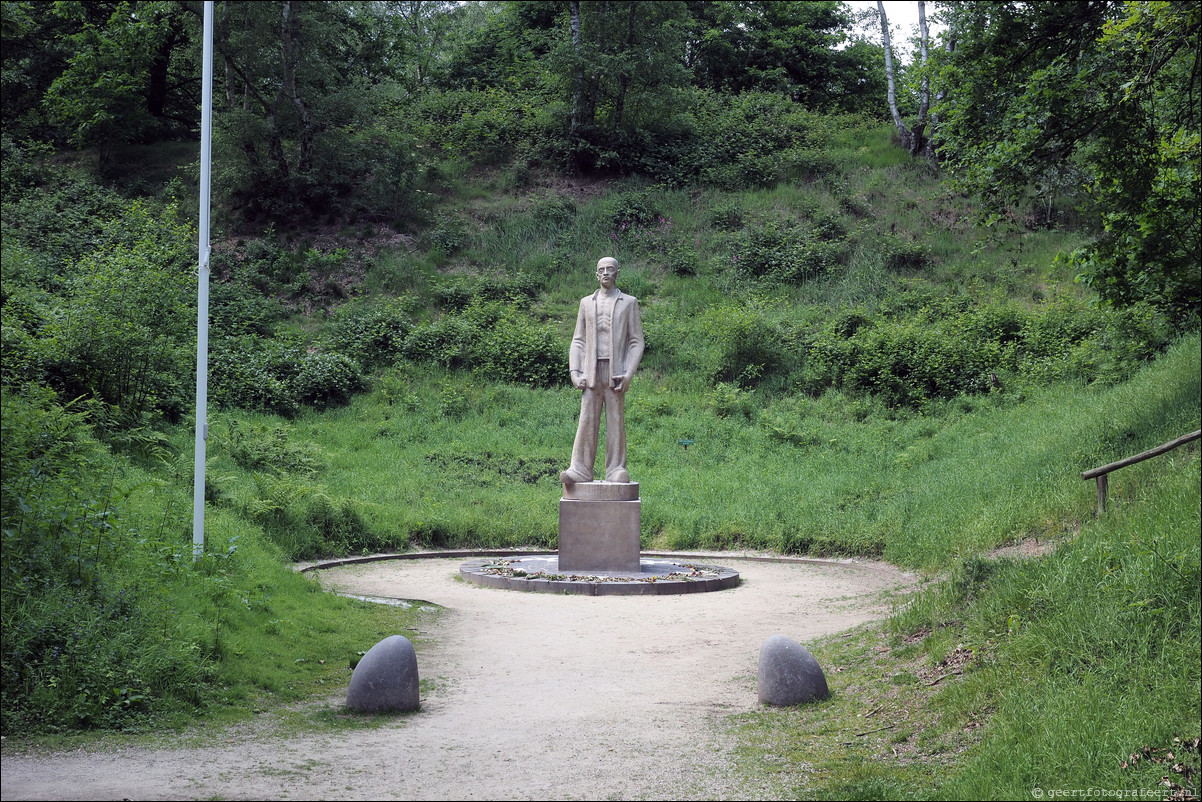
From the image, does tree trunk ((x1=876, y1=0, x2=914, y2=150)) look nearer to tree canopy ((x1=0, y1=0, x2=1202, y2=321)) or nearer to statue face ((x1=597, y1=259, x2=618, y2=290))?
tree canopy ((x1=0, y1=0, x2=1202, y2=321))

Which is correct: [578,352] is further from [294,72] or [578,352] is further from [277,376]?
[294,72]

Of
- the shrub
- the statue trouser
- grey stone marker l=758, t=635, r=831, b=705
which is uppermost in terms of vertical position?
the shrub

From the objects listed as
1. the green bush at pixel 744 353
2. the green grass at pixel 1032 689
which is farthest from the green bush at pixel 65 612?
the green bush at pixel 744 353

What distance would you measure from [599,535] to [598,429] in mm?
1471

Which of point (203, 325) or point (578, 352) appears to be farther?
point (578, 352)

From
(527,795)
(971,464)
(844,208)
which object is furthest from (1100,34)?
(844,208)

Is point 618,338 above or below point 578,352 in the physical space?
above

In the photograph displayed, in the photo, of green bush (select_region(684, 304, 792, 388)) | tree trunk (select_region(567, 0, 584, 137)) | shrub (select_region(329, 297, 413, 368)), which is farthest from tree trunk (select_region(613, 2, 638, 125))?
shrub (select_region(329, 297, 413, 368))

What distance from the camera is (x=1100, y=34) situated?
43.5 feet

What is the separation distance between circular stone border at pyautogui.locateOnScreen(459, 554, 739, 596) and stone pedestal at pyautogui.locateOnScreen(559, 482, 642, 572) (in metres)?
0.17

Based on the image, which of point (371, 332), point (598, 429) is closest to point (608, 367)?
point (598, 429)

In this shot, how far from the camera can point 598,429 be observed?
46.5 feet

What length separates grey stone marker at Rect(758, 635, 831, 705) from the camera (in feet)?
24.8

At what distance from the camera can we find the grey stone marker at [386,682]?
7.23 metres
